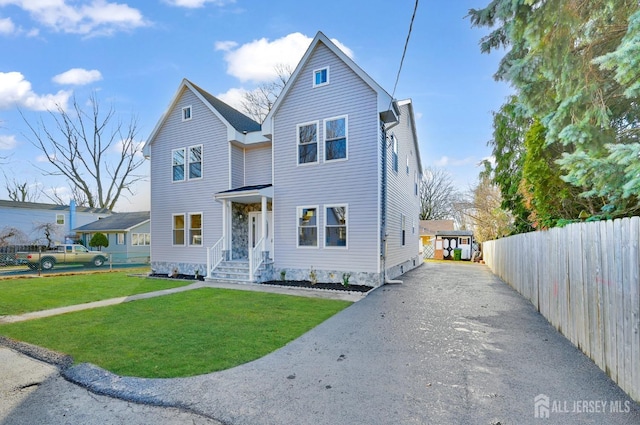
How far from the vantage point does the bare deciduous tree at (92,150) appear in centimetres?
3034

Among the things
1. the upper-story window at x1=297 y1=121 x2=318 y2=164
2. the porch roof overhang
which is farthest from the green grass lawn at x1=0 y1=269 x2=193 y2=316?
the upper-story window at x1=297 y1=121 x2=318 y2=164

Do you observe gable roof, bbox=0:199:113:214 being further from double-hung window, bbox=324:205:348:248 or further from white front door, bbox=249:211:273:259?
double-hung window, bbox=324:205:348:248

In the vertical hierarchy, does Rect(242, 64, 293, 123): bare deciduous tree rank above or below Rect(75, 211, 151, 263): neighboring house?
above

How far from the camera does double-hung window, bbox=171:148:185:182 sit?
558 inches

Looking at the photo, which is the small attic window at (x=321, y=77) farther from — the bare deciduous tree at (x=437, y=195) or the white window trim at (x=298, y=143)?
the bare deciduous tree at (x=437, y=195)

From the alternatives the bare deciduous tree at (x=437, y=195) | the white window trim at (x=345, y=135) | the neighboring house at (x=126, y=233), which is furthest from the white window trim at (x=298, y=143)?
the bare deciduous tree at (x=437, y=195)

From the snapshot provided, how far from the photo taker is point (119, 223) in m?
27.9

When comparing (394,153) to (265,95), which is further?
(265,95)

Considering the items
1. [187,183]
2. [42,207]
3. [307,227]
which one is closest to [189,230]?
[187,183]

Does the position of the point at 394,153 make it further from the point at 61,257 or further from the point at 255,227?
the point at 61,257

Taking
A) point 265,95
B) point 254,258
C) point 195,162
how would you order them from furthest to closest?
point 265,95 → point 195,162 → point 254,258

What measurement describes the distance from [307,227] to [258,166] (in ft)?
12.9

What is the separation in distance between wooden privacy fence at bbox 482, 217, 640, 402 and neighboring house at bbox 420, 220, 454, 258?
25.3 meters

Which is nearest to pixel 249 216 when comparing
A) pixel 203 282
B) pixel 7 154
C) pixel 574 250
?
pixel 203 282
